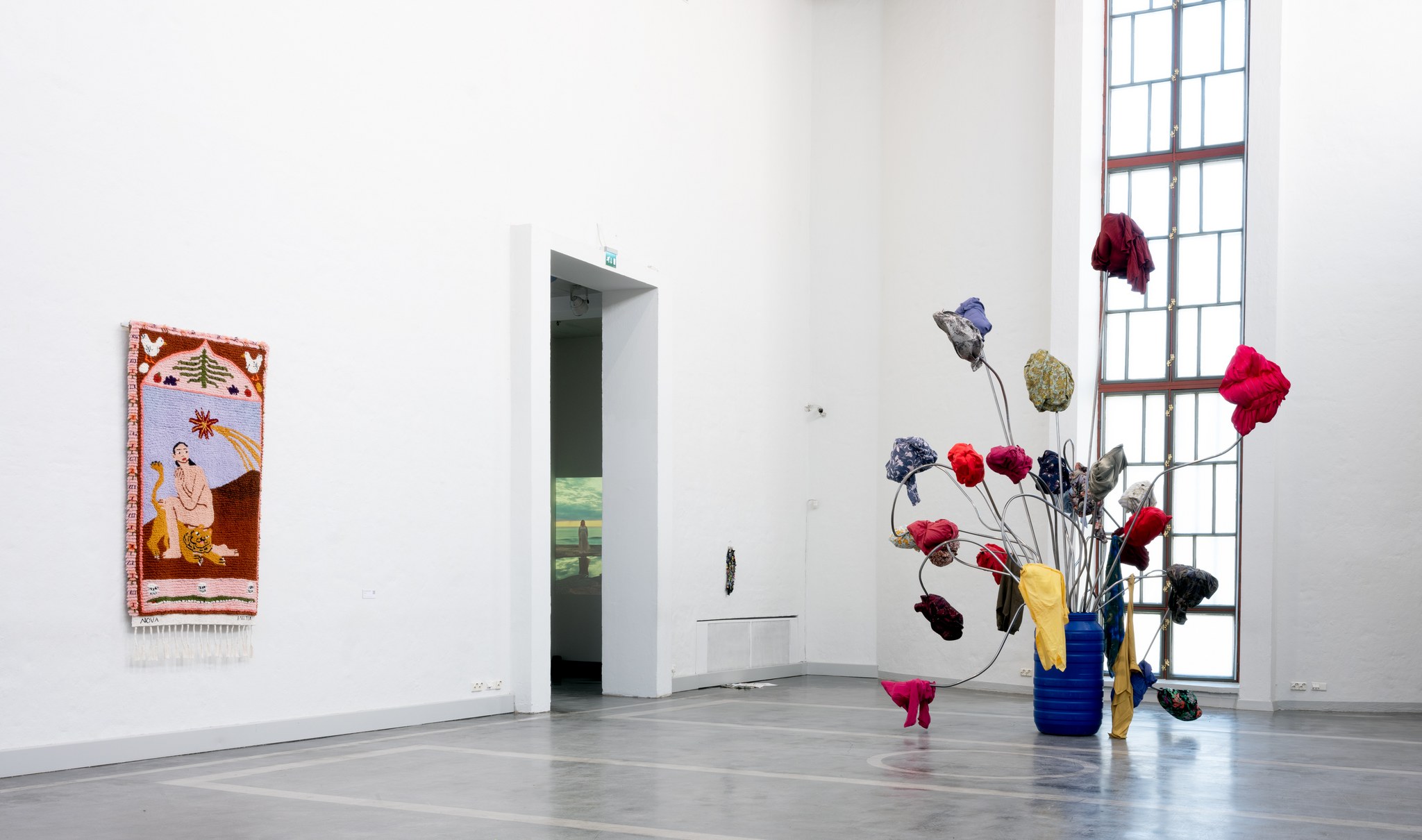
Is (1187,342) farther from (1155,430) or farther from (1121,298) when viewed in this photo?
(1155,430)

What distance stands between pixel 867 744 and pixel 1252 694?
4.56 m

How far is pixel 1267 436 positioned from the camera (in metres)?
10.9

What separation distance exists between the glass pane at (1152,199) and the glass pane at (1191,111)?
0.32m

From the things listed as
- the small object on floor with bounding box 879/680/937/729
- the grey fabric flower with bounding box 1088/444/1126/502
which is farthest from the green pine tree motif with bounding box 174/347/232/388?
the grey fabric flower with bounding box 1088/444/1126/502

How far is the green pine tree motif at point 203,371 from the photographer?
690 cm

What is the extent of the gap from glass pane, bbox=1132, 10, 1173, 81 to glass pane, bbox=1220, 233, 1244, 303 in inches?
68.2

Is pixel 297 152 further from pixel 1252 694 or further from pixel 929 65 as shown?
pixel 1252 694

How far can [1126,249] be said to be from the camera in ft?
28.3

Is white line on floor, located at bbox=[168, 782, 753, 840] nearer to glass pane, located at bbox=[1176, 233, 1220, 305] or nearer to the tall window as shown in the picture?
the tall window

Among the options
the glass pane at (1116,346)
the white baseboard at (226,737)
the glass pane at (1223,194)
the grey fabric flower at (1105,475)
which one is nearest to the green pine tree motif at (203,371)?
the white baseboard at (226,737)

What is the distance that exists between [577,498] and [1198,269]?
7382mm

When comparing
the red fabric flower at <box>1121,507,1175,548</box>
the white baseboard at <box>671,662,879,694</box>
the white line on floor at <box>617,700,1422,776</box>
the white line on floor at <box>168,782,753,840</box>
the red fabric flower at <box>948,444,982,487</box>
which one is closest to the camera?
the white line on floor at <box>168,782,753,840</box>

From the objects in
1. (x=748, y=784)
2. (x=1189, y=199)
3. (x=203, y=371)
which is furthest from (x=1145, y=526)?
(x=203, y=371)

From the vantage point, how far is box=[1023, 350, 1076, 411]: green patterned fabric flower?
8422 millimetres
